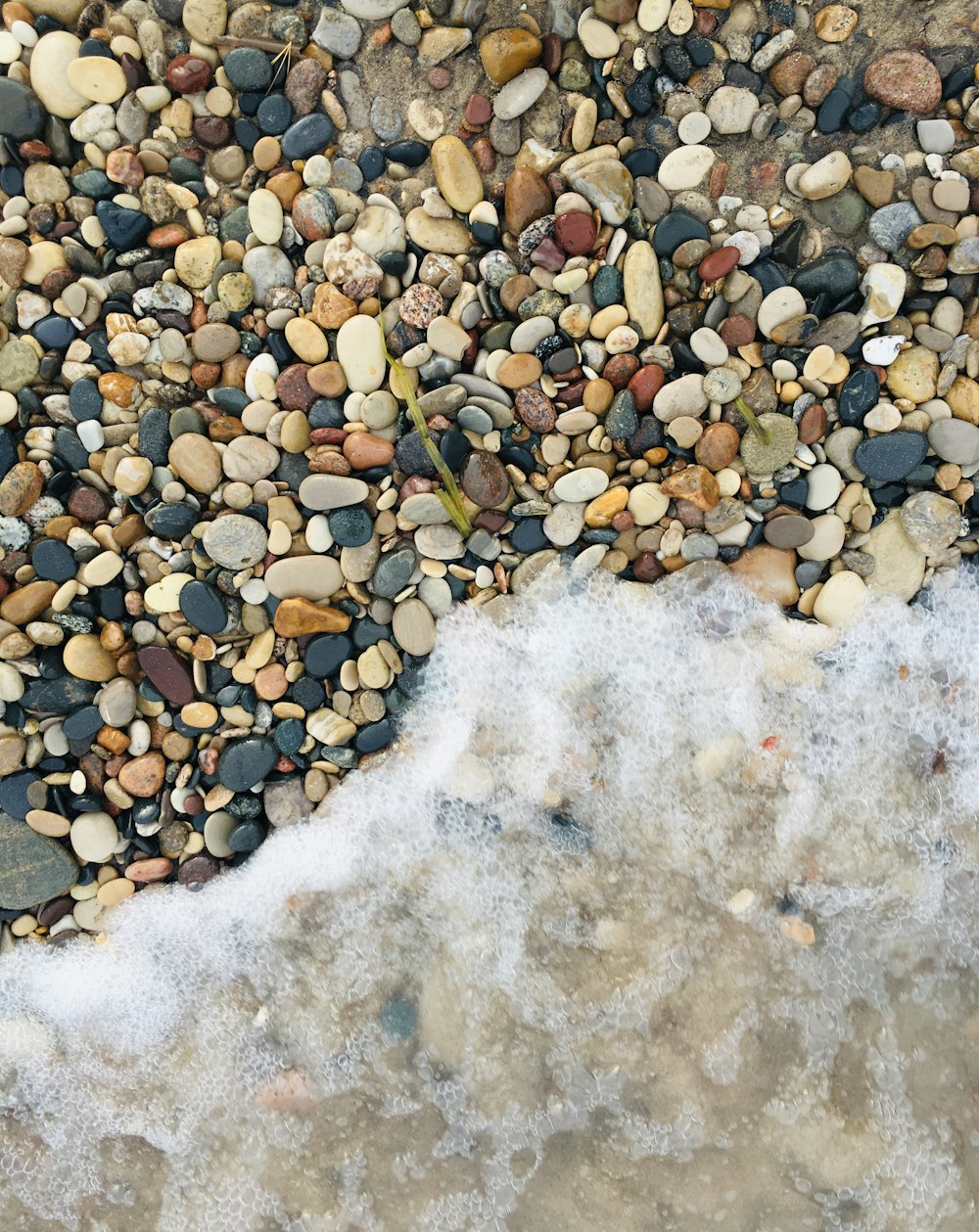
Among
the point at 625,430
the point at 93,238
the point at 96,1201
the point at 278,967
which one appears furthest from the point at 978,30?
the point at 96,1201

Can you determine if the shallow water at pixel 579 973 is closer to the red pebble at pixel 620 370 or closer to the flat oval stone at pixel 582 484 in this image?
the flat oval stone at pixel 582 484

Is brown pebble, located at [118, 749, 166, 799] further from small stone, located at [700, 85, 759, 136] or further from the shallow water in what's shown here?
small stone, located at [700, 85, 759, 136]

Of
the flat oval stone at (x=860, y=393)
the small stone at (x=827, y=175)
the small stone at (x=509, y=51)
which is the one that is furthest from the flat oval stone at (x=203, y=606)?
the small stone at (x=827, y=175)

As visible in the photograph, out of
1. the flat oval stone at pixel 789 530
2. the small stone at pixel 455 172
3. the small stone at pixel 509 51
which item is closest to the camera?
the small stone at pixel 509 51

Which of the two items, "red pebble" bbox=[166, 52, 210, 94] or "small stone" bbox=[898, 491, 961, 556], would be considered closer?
"red pebble" bbox=[166, 52, 210, 94]

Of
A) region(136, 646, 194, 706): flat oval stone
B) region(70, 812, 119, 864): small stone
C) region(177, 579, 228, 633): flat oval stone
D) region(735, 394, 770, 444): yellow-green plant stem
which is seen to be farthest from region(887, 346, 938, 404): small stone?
region(70, 812, 119, 864): small stone

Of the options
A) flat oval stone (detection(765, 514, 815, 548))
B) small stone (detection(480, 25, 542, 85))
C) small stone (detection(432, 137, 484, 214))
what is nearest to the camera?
small stone (detection(480, 25, 542, 85))

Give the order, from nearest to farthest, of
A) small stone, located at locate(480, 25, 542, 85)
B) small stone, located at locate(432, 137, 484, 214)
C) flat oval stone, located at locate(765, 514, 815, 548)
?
small stone, located at locate(480, 25, 542, 85) → small stone, located at locate(432, 137, 484, 214) → flat oval stone, located at locate(765, 514, 815, 548)
